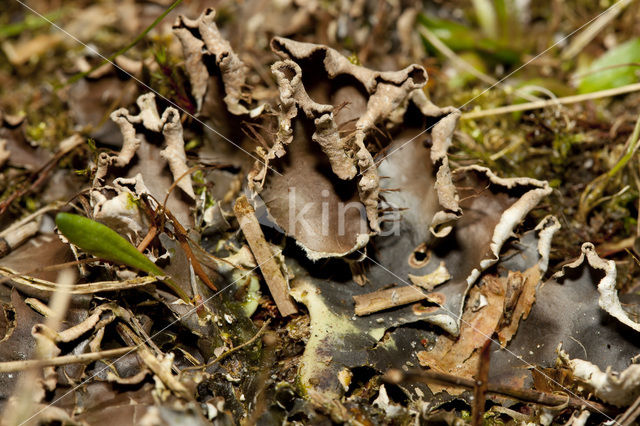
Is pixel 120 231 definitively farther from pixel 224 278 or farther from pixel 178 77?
pixel 178 77

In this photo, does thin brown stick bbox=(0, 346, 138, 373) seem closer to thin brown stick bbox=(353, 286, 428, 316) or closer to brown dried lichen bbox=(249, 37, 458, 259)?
brown dried lichen bbox=(249, 37, 458, 259)

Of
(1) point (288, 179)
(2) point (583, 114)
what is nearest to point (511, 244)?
(1) point (288, 179)

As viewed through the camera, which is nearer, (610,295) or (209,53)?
(610,295)

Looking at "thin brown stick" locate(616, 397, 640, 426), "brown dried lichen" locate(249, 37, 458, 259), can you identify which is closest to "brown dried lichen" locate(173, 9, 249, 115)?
"brown dried lichen" locate(249, 37, 458, 259)

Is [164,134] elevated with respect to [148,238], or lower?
elevated

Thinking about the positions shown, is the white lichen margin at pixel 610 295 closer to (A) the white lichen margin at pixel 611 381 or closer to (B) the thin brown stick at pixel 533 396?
(A) the white lichen margin at pixel 611 381

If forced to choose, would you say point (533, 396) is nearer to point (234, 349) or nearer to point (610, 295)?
point (610, 295)

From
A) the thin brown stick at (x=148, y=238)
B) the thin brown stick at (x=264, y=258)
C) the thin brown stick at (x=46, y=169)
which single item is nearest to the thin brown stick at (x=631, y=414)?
the thin brown stick at (x=264, y=258)

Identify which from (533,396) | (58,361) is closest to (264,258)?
(58,361)
